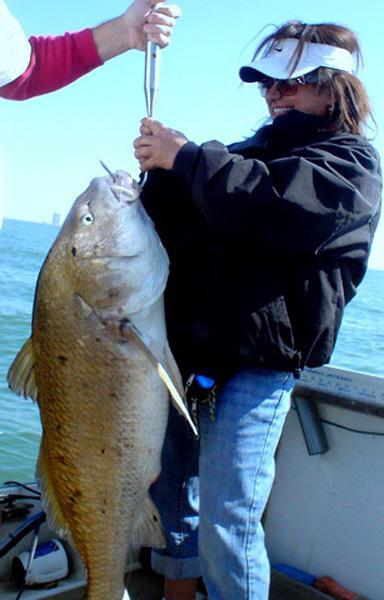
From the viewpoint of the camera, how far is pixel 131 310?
233cm

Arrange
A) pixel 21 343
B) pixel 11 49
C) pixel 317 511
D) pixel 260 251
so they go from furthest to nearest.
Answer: pixel 21 343, pixel 317 511, pixel 11 49, pixel 260 251

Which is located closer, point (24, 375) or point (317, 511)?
point (24, 375)

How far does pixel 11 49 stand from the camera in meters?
2.93

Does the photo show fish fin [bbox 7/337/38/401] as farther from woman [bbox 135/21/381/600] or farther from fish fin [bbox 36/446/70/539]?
woman [bbox 135/21/381/600]

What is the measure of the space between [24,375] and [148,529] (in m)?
0.70

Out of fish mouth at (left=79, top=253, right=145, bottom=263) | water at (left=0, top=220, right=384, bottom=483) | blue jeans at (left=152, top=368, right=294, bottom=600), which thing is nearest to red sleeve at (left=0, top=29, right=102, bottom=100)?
fish mouth at (left=79, top=253, right=145, bottom=263)

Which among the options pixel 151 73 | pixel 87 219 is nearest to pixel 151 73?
pixel 151 73

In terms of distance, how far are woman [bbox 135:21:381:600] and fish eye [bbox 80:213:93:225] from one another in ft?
0.86

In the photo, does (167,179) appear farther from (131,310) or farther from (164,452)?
(164,452)

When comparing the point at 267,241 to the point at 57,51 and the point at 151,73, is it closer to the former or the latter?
the point at 151,73

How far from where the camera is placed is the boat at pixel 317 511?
3902mm

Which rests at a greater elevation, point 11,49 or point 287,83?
point 11,49

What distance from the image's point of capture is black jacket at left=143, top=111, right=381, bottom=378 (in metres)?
2.31

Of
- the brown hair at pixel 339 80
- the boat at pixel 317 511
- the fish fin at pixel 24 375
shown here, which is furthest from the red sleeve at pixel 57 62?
the boat at pixel 317 511
